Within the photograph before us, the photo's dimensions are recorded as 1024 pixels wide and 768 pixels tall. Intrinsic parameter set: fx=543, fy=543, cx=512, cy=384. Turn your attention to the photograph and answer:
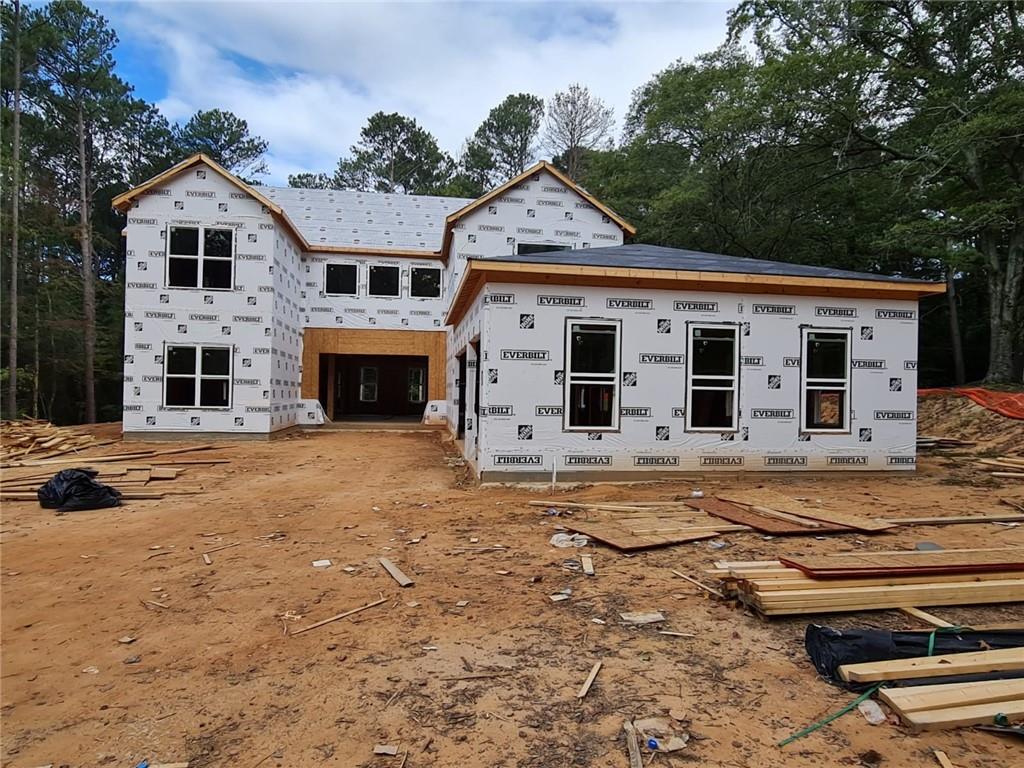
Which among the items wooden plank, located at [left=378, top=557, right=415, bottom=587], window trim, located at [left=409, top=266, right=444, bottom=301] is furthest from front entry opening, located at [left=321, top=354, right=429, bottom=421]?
wooden plank, located at [left=378, top=557, right=415, bottom=587]

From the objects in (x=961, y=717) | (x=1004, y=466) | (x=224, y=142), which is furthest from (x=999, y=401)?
(x=224, y=142)

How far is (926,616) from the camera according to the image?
370 cm

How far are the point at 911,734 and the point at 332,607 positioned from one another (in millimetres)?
3657

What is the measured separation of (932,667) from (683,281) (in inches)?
271

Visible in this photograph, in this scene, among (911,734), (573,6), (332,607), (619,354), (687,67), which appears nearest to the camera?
(911,734)

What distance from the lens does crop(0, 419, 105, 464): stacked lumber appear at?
11367 mm

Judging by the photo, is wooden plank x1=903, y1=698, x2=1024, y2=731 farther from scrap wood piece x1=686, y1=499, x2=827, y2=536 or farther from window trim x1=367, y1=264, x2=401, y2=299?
window trim x1=367, y1=264, x2=401, y2=299

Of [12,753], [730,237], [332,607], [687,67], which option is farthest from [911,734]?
[687,67]

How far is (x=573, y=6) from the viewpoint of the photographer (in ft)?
40.0

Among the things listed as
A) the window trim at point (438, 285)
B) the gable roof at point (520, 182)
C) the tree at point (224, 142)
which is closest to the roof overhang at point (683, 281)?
the gable roof at point (520, 182)

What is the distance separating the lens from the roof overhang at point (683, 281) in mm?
8531

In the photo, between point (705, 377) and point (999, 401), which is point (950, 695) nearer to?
point (705, 377)

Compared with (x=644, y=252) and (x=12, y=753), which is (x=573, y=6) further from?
(x=12, y=753)

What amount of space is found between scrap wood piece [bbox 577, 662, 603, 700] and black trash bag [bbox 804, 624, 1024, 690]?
4.12ft
